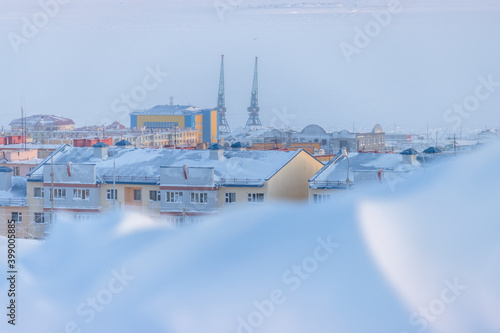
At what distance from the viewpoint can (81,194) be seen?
2048 centimetres

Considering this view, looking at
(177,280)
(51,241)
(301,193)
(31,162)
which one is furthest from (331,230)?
(31,162)

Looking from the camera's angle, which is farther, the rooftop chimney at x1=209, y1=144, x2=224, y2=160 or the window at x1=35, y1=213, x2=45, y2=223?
the rooftop chimney at x1=209, y1=144, x2=224, y2=160

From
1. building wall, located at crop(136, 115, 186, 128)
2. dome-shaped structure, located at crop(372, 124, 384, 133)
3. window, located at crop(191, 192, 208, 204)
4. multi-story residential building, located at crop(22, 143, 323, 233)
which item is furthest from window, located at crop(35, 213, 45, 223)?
building wall, located at crop(136, 115, 186, 128)

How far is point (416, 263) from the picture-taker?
9688 millimetres

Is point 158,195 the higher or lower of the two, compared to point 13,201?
higher

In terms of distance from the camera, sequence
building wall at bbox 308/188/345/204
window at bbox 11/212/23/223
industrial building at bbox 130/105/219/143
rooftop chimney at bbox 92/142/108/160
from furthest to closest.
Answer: industrial building at bbox 130/105/219/143 → rooftop chimney at bbox 92/142/108/160 → window at bbox 11/212/23/223 → building wall at bbox 308/188/345/204

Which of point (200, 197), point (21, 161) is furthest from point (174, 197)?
point (21, 161)

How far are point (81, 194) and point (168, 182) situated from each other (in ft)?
6.33

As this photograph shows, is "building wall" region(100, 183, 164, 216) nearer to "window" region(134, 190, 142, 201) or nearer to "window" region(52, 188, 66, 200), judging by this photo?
"window" region(134, 190, 142, 201)

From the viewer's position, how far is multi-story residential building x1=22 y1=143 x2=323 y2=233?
Answer: 1972cm

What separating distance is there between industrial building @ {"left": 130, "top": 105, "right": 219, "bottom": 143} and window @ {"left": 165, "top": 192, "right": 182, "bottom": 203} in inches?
1927

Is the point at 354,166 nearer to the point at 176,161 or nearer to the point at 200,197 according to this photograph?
the point at 200,197

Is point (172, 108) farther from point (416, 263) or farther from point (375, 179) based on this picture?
point (416, 263)

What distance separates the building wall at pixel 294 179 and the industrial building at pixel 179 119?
156 feet
